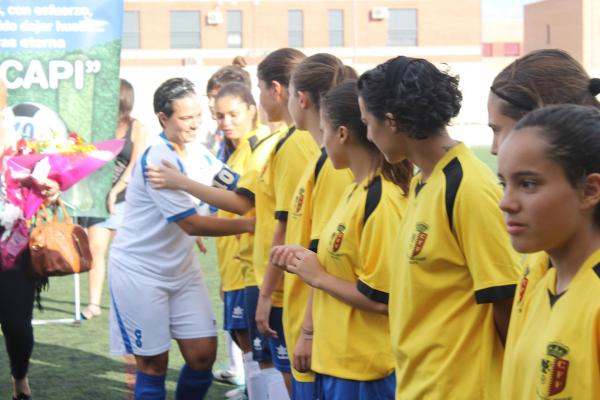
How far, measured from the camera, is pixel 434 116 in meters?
2.96

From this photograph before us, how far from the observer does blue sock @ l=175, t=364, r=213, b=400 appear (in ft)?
17.4

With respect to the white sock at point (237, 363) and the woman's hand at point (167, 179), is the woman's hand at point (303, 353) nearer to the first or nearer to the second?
the woman's hand at point (167, 179)

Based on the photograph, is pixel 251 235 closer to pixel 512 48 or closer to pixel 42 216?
pixel 42 216

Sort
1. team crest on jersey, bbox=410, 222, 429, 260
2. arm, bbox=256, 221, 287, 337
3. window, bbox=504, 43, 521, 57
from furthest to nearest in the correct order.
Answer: window, bbox=504, 43, 521, 57
arm, bbox=256, 221, 287, 337
team crest on jersey, bbox=410, 222, 429, 260

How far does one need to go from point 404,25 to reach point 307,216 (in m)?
59.6

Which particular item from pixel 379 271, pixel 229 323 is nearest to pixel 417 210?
pixel 379 271

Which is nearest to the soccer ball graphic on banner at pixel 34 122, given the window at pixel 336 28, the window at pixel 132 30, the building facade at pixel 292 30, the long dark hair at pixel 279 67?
the long dark hair at pixel 279 67

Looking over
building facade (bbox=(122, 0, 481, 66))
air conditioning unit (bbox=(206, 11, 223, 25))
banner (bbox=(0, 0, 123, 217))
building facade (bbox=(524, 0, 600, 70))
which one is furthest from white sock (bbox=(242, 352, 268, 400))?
building facade (bbox=(524, 0, 600, 70))

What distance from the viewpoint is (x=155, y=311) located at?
203 inches

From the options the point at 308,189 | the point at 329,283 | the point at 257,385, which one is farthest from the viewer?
the point at 257,385

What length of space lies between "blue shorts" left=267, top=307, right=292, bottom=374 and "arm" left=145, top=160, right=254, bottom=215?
60 centimetres

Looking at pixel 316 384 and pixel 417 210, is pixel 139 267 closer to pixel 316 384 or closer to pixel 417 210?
pixel 316 384

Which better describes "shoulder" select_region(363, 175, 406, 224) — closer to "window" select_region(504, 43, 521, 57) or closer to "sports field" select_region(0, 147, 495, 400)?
"sports field" select_region(0, 147, 495, 400)

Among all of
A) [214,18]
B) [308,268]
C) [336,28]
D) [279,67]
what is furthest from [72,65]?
[336,28]
